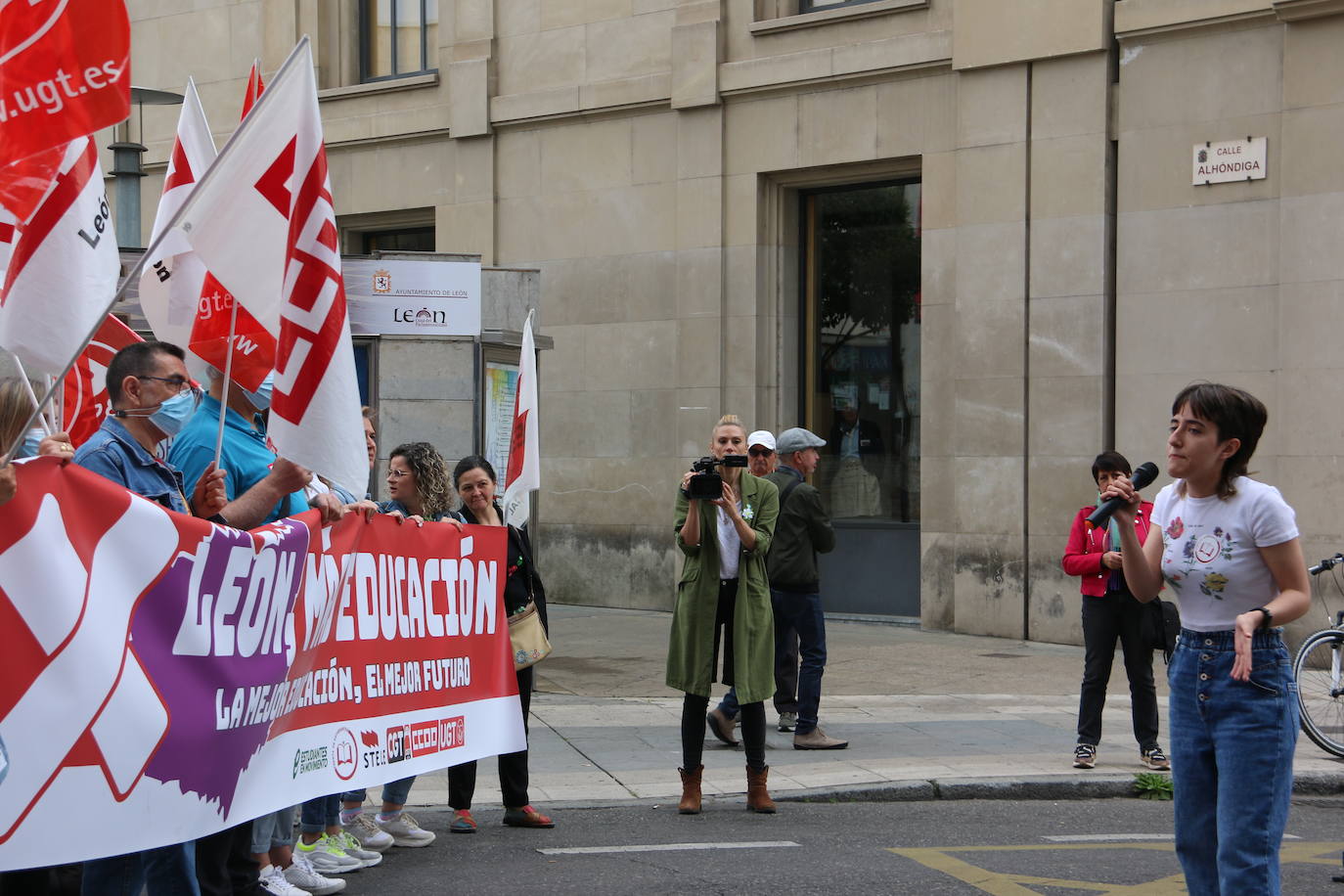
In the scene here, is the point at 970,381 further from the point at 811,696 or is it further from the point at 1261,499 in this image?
the point at 1261,499

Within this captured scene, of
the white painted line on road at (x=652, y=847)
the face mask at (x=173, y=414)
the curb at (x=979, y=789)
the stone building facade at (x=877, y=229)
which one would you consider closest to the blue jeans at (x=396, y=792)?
the white painted line on road at (x=652, y=847)

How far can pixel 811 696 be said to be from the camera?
934 cm

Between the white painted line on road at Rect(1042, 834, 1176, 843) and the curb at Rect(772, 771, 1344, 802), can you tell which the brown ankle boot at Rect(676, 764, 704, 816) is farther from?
the white painted line on road at Rect(1042, 834, 1176, 843)

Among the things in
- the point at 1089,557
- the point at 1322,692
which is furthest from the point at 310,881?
the point at 1322,692

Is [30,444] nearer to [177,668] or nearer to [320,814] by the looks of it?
[177,668]

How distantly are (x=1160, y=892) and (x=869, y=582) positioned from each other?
1017 centimetres

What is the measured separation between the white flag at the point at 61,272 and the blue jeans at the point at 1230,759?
3.41 m

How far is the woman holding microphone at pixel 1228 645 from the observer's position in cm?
448

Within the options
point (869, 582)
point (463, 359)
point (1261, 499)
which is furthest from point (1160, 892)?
point (869, 582)

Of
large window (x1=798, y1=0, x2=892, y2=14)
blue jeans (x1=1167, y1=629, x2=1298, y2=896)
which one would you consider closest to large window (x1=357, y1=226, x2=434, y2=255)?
large window (x1=798, y1=0, x2=892, y2=14)

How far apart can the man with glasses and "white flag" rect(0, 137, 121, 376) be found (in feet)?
1.14

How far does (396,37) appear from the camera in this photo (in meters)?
19.6

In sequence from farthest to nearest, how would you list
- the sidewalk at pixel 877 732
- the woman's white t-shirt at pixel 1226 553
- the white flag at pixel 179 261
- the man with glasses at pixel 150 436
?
the sidewalk at pixel 877 732
the white flag at pixel 179 261
the man with glasses at pixel 150 436
the woman's white t-shirt at pixel 1226 553

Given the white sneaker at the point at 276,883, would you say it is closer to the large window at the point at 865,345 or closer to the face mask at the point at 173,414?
the face mask at the point at 173,414
